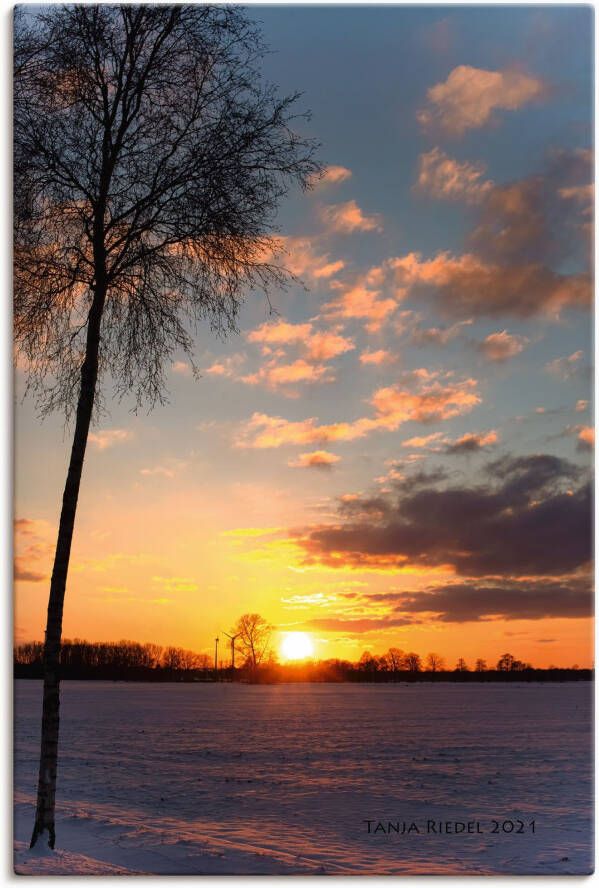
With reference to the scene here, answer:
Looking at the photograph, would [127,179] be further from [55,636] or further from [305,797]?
[305,797]

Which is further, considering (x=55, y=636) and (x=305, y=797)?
(x=305, y=797)

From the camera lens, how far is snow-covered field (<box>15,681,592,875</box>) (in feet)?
31.9

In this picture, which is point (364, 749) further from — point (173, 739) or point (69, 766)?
point (69, 766)

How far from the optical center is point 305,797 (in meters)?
17.0

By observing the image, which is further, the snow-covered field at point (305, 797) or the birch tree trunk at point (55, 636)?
the snow-covered field at point (305, 797)

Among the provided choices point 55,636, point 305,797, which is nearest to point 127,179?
point 55,636

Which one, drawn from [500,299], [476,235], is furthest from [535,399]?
[476,235]

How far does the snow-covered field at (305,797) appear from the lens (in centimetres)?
972

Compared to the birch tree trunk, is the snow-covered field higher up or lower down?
lower down

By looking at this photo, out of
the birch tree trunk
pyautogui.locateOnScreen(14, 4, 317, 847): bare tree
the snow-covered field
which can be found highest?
pyautogui.locateOnScreen(14, 4, 317, 847): bare tree

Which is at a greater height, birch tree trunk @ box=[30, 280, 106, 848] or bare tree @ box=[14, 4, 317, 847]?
bare tree @ box=[14, 4, 317, 847]

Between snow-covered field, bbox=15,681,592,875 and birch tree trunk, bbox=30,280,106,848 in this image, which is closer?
birch tree trunk, bbox=30,280,106,848

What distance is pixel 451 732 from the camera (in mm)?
34219

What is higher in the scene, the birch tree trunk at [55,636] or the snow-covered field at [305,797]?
the birch tree trunk at [55,636]
